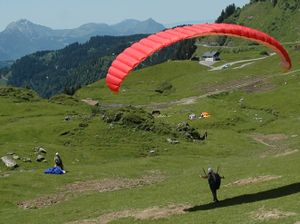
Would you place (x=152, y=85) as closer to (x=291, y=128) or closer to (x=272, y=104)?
(x=272, y=104)

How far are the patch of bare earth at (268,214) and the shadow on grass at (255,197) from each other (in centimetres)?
300

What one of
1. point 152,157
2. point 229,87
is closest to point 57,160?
point 152,157

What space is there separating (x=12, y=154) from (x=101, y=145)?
34.3 feet

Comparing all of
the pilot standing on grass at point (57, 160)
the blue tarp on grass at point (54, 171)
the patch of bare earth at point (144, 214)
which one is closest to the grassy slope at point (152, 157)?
the blue tarp on grass at point (54, 171)

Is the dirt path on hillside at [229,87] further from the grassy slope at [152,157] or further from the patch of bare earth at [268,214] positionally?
the patch of bare earth at [268,214]

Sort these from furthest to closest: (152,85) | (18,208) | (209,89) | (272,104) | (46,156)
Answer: (152,85)
(209,89)
(272,104)
(46,156)
(18,208)

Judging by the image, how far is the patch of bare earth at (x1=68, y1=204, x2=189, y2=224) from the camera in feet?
91.1

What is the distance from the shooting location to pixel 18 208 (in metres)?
35.1

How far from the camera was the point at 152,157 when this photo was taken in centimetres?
5022

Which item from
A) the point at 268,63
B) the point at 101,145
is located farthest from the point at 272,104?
the point at 268,63

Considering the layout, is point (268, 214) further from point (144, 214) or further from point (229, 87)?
point (229, 87)

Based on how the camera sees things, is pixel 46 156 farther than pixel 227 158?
No

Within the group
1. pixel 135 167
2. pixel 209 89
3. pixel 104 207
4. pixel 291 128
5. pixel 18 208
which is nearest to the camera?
pixel 104 207

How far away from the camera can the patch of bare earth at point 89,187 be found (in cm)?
3625
